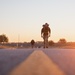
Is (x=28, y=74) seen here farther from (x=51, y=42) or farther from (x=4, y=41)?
(x=4, y=41)

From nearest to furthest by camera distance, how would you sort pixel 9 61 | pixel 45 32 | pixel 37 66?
pixel 37 66 < pixel 9 61 < pixel 45 32

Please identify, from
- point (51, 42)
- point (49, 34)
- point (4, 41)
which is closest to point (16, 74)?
point (49, 34)

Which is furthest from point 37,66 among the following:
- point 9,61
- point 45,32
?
point 45,32

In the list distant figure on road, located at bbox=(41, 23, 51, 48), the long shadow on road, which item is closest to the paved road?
the long shadow on road

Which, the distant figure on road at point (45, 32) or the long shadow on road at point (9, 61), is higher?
the distant figure on road at point (45, 32)

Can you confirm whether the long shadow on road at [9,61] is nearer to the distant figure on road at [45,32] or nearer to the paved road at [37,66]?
the paved road at [37,66]

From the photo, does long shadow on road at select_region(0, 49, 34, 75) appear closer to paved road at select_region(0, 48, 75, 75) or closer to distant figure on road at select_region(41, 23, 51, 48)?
paved road at select_region(0, 48, 75, 75)

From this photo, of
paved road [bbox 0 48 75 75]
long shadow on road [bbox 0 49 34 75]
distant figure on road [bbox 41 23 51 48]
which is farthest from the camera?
distant figure on road [bbox 41 23 51 48]

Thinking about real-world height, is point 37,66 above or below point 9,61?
below

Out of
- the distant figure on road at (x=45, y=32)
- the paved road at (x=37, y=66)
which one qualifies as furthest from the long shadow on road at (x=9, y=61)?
the distant figure on road at (x=45, y=32)

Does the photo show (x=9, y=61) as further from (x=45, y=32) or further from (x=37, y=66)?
(x=45, y=32)

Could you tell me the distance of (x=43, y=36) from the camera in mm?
94562

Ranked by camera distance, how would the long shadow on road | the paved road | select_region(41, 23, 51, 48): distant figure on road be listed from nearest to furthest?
the paved road
the long shadow on road
select_region(41, 23, 51, 48): distant figure on road

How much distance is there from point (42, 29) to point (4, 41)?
3307 inches
